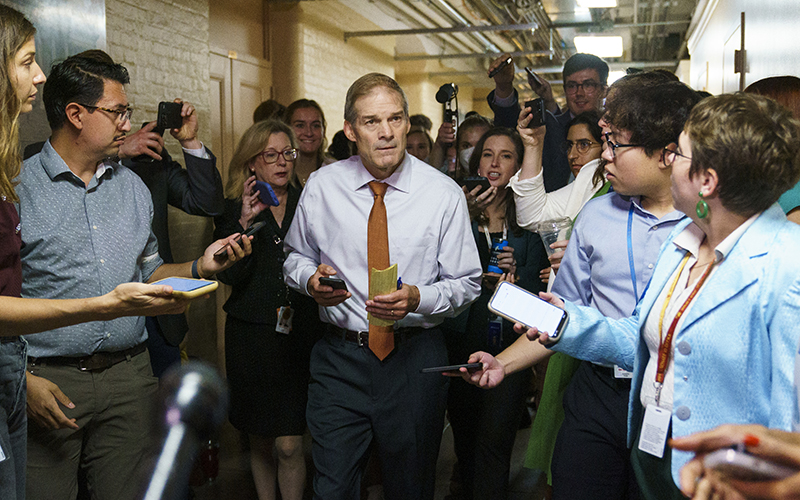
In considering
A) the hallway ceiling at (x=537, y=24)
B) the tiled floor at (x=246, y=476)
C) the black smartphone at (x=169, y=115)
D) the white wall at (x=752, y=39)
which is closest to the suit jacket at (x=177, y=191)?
the black smartphone at (x=169, y=115)

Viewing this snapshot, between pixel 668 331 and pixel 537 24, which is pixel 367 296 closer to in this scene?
pixel 668 331

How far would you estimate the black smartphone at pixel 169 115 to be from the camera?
2783mm

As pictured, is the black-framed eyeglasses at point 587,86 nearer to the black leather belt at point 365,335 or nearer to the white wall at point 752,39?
the white wall at point 752,39

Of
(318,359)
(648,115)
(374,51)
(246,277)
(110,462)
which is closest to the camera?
(648,115)

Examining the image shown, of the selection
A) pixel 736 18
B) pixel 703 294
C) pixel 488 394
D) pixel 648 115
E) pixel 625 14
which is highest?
pixel 625 14

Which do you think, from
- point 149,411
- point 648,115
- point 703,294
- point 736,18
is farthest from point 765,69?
point 149,411

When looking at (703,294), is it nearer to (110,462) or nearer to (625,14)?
(110,462)

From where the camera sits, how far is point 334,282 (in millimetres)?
2145

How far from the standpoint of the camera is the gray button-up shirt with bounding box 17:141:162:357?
196 cm

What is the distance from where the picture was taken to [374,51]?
959cm

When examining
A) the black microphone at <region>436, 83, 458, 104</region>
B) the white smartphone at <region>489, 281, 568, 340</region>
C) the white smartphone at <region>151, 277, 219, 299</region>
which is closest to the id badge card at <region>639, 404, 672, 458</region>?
the white smartphone at <region>489, 281, 568, 340</region>

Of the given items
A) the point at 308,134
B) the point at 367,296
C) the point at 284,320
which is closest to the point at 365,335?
the point at 367,296

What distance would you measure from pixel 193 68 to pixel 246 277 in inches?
98.1

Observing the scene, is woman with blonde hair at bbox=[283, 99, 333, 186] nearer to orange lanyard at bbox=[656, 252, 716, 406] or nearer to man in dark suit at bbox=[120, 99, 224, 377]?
man in dark suit at bbox=[120, 99, 224, 377]
